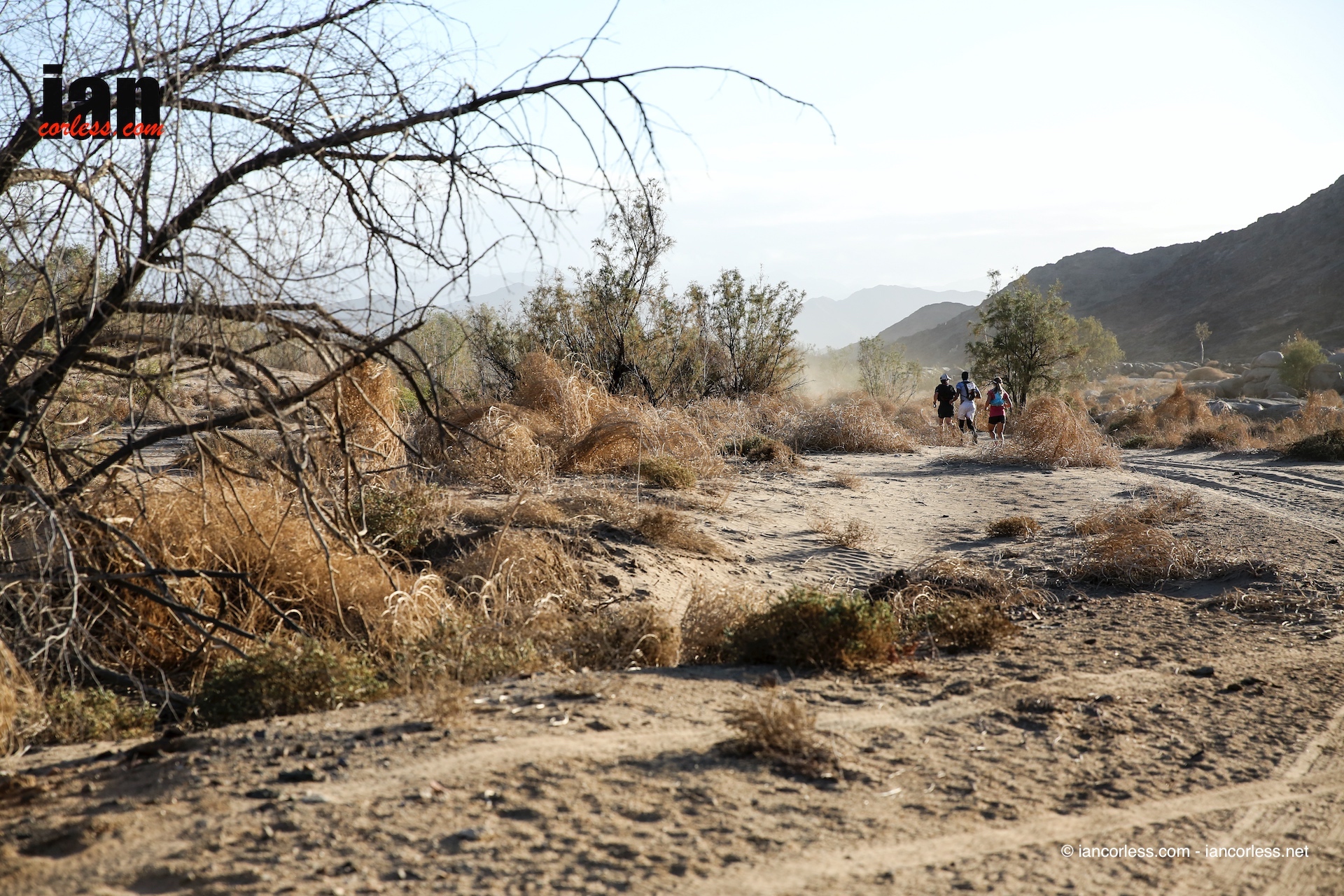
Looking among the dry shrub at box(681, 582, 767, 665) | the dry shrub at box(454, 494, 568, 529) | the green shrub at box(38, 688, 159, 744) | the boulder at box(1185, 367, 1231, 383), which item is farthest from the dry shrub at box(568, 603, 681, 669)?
the boulder at box(1185, 367, 1231, 383)

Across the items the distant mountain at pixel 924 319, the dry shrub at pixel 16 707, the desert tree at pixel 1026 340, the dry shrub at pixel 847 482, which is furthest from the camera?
the distant mountain at pixel 924 319

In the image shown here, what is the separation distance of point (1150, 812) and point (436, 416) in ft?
11.8

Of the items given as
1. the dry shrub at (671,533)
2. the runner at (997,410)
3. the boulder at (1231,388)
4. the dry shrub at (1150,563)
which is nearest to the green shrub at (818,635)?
the dry shrub at (671,533)

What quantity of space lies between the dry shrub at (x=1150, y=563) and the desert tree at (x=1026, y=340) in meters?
19.4

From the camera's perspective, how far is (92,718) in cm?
397

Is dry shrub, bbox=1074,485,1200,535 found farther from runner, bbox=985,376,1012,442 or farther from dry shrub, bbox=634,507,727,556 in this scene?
runner, bbox=985,376,1012,442

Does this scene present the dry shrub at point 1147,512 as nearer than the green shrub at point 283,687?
No

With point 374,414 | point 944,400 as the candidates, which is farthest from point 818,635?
point 944,400

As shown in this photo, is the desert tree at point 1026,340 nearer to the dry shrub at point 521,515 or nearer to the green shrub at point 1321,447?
the green shrub at point 1321,447

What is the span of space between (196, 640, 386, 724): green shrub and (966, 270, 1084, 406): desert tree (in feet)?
80.8

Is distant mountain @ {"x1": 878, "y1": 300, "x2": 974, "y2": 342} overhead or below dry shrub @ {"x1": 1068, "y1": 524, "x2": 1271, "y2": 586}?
overhead

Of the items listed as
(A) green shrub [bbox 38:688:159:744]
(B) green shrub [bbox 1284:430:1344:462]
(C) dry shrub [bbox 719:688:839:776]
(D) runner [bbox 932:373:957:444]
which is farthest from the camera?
(D) runner [bbox 932:373:957:444]

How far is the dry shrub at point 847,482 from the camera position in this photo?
41.1 ft

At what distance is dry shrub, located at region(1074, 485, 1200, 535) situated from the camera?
9125 millimetres
